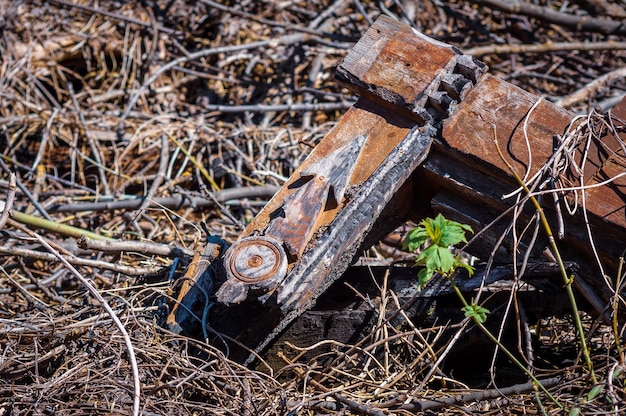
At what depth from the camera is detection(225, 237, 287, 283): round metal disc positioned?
6.28 feet

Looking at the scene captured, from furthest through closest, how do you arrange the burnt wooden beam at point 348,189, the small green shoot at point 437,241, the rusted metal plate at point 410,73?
the rusted metal plate at point 410,73, the burnt wooden beam at point 348,189, the small green shoot at point 437,241

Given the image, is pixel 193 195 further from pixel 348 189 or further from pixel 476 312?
pixel 476 312

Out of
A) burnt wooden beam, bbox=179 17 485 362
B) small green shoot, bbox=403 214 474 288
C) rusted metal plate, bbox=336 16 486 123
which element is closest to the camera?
small green shoot, bbox=403 214 474 288

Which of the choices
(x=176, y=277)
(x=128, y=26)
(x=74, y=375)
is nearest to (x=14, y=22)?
(x=128, y=26)

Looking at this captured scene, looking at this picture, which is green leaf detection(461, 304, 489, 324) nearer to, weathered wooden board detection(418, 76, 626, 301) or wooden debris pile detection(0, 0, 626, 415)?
wooden debris pile detection(0, 0, 626, 415)

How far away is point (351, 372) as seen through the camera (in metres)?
2.26

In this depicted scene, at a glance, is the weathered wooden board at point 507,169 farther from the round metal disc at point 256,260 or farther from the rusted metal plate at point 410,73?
the round metal disc at point 256,260

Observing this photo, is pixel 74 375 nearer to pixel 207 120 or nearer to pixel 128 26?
pixel 207 120

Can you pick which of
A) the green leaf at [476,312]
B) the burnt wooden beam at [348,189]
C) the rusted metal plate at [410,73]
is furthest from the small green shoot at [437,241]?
the rusted metal plate at [410,73]

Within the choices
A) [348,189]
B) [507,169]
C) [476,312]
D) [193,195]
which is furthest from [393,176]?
[193,195]

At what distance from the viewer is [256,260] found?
1947 mm

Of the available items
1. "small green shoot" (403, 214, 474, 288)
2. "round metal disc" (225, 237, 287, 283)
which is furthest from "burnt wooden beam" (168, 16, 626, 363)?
"small green shoot" (403, 214, 474, 288)

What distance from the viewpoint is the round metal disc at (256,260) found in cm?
191

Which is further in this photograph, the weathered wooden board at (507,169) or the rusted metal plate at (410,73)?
the rusted metal plate at (410,73)
